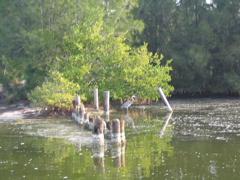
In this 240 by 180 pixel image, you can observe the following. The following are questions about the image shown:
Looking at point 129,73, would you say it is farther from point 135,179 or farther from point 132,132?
point 135,179

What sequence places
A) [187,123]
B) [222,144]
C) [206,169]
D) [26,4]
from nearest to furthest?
1. [206,169]
2. [222,144]
3. [187,123]
4. [26,4]

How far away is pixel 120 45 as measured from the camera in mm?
30641

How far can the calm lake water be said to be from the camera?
13.0 m

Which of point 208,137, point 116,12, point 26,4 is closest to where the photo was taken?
point 208,137

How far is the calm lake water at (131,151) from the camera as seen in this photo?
12969 mm

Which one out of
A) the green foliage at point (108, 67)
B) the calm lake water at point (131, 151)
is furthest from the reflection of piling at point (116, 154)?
the green foliage at point (108, 67)

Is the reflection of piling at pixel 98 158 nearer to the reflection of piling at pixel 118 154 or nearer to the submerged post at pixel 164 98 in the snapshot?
the reflection of piling at pixel 118 154

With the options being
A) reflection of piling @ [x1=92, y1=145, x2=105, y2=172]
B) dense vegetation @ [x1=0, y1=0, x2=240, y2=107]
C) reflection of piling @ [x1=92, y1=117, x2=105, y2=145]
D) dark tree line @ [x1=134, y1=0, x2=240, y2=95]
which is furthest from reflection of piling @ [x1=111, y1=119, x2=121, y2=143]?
dark tree line @ [x1=134, y1=0, x2=240, y2=95]

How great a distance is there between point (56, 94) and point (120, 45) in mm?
7244

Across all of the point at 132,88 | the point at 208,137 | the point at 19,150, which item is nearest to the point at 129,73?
the point at 132,88

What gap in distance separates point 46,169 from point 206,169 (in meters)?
4.55

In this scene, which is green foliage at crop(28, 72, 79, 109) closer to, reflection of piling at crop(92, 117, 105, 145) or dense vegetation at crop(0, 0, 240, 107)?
dense vegetation at crop(0, 0, 240, 107)

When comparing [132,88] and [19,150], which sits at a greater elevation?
[132,88]

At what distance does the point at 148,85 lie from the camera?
29516mm
